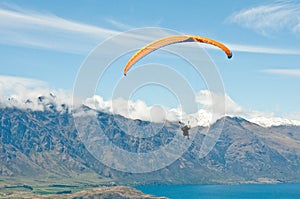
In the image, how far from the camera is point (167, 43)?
4212 centimetres

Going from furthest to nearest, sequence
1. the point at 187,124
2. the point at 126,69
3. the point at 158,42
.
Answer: the point at 187,124 < the point at 158,42 < the point at 126,69

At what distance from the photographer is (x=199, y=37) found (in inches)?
1620

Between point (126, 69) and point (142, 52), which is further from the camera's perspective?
point (142, 52)

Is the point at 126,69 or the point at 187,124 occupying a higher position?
the point at 126,69

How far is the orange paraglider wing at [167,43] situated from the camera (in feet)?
133

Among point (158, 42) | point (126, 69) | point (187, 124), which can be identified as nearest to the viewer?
point (126, 69)

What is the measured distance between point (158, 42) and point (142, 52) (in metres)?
1.76

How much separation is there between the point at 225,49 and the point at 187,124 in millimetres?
13934

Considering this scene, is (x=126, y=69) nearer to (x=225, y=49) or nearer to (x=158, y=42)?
(x=158, y=42)

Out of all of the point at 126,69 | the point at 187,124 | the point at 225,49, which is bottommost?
the point at 187,124

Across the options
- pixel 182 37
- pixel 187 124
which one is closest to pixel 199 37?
pixel 182 37

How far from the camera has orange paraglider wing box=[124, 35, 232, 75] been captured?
4062 centimetres

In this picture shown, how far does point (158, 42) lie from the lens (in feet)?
138

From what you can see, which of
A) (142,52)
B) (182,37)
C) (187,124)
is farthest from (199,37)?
(187,124)
